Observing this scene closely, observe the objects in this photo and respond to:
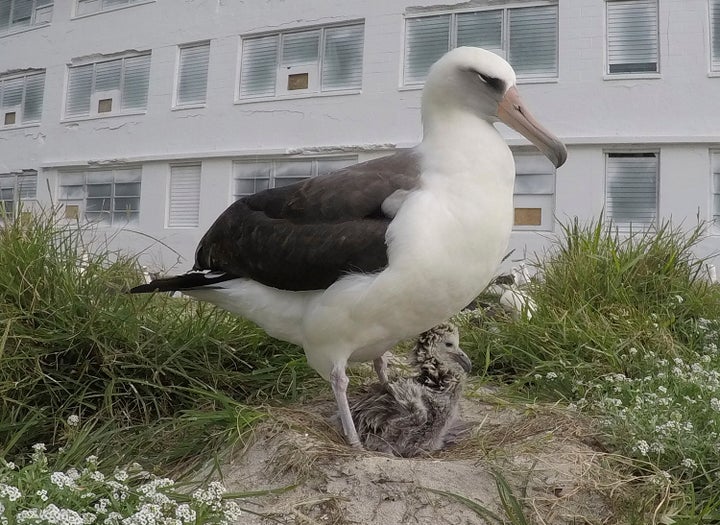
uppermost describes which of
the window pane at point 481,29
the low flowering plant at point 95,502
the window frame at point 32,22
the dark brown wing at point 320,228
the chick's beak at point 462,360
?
the window frame at point 32,22

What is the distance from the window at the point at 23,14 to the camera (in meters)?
13.1

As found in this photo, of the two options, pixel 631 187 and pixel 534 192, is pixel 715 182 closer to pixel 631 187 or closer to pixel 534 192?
pixel 631 187

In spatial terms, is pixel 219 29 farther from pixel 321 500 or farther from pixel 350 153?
pixel 321 500

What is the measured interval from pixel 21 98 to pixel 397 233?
13166 millimetres

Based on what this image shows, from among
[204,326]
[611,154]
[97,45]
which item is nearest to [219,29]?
[97,45]

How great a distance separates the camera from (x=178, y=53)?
1098cm

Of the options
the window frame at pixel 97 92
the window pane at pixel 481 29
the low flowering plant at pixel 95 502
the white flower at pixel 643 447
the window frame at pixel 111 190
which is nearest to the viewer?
the low flowering plant at pixel 95 502

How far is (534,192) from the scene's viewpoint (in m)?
8.52

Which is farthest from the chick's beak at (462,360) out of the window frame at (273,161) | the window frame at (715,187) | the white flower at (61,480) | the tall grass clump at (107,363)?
the window frame at (273,161)

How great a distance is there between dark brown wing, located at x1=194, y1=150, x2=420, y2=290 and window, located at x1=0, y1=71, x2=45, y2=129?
11.9m

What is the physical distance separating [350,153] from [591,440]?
7.31m

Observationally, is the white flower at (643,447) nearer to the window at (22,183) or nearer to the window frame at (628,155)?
the window frame at (628,155)

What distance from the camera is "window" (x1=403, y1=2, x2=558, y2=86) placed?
8.68 m

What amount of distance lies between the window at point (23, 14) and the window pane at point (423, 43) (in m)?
7.80
